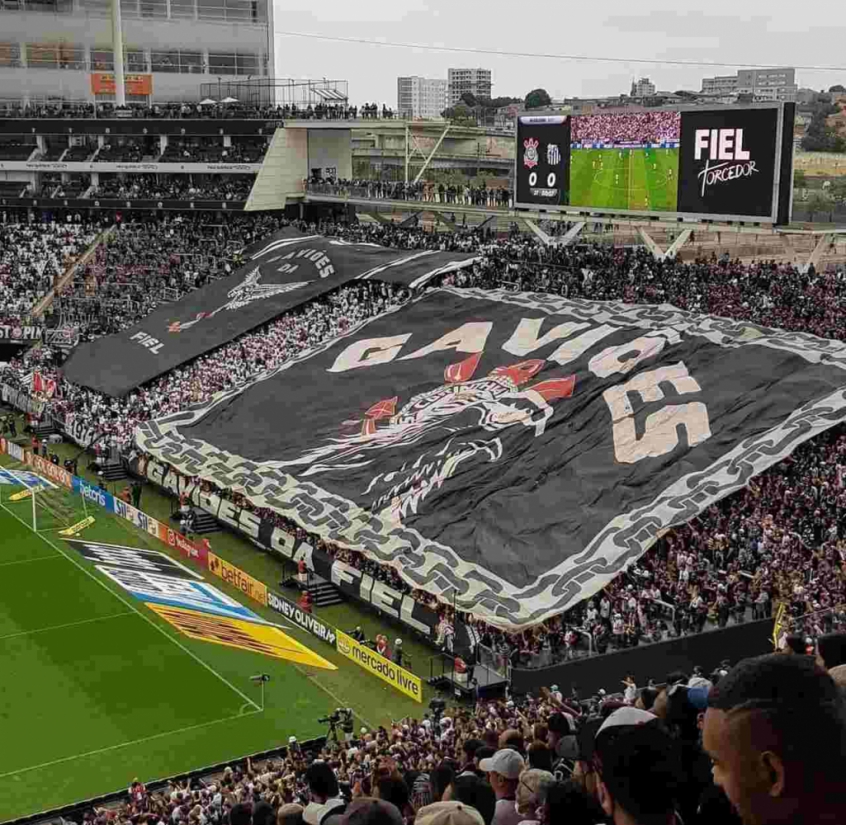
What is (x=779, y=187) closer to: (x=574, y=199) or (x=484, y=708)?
(x=574, y=199)

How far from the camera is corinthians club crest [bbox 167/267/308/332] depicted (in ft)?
154

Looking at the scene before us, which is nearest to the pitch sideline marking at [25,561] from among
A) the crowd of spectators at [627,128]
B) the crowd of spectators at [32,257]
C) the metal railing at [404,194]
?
the crowd of spectators at [627,128]

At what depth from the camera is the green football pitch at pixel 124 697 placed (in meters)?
21.6

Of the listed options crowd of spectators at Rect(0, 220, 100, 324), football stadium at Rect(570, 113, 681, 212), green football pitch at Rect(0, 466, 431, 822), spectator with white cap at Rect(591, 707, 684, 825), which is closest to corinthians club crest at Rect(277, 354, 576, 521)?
green football pitch at Rect(0, 466, 431, 822)

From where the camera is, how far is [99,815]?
58.9 feet

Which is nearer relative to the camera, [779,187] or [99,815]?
[99,815]

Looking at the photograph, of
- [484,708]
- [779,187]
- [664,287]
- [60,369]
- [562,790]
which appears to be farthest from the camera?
[60,369]

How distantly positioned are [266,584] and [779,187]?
1827 centimetres

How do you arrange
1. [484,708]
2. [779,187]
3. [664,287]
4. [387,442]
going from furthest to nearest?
[664,287] < [779,187] < [387,442] < [484,708]

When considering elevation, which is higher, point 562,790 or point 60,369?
point 562,790

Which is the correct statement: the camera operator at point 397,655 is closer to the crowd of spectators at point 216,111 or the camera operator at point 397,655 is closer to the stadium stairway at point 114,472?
the stadium stairway at point 114,472

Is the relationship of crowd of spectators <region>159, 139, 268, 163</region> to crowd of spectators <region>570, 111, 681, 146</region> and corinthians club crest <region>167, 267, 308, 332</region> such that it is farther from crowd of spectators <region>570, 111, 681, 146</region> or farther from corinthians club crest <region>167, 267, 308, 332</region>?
crowd of spectators <region>570, 111, 681, 146</region>

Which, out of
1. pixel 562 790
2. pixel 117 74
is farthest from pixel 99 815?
pixel 117 74

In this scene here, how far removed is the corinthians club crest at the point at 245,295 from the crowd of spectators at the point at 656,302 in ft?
6.36
